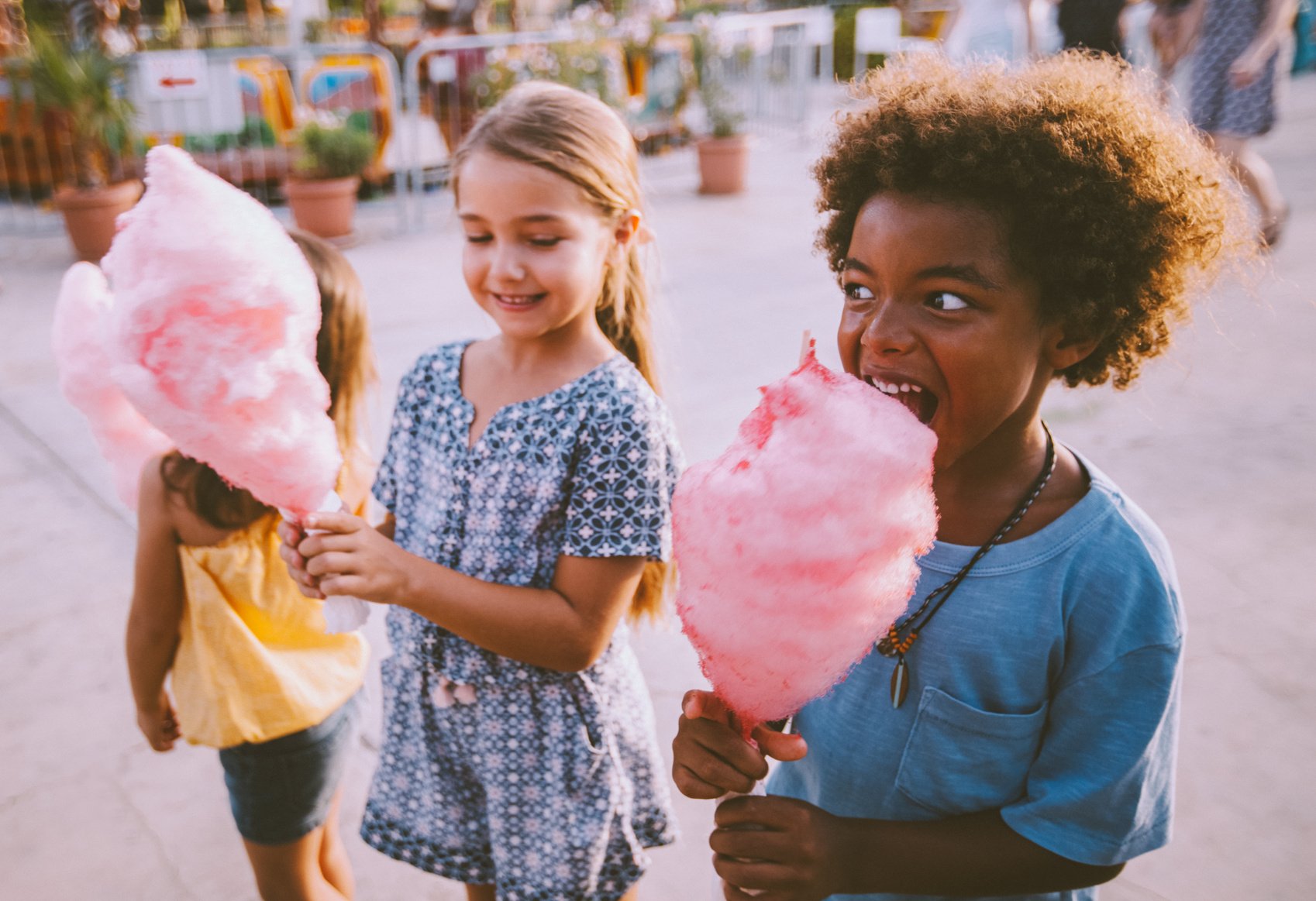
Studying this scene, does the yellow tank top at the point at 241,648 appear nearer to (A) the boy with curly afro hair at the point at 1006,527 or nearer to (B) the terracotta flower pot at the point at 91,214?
(A) the boy with curly afro hair at the point at 1006,527

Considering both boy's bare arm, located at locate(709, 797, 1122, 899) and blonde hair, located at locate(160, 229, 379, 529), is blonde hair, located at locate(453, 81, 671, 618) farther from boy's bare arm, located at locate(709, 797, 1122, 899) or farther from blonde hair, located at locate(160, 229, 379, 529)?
boy's bare arm, located at locate(709, 797, 1122, 899)

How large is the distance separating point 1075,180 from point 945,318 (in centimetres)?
22

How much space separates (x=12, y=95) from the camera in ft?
26.8

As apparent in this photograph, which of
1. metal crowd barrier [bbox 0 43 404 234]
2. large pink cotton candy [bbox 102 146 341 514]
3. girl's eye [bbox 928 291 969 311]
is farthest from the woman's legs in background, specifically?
metal crowd barrier [bbox 0 43 404 234]

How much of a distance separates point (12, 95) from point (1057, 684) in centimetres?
967

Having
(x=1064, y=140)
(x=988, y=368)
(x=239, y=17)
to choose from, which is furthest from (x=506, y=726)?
(x=239, y=17)

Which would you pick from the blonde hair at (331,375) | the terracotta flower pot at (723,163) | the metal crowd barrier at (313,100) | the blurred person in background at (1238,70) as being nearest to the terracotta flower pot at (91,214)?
the metal crowd barrier at (313,100)

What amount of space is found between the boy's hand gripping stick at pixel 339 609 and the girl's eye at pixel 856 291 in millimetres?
775

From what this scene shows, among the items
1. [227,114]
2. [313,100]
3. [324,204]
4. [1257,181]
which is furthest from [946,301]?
[313,100]

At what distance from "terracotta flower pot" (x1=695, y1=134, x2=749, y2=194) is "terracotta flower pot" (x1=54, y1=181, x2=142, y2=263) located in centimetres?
447

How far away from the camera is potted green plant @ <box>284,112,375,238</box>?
720 cm

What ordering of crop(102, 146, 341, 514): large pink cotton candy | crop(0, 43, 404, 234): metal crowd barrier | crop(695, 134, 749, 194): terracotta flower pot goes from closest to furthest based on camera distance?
crop(102, 146, 341, 514): large pink cotton candy, crop(0, 43, 404, 234): metal crowd barrier, crop(695, 134, 749, 194): terracotta flower pot

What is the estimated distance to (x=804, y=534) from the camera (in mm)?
958

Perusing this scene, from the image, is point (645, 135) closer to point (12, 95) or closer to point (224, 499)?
point (12, 95)
